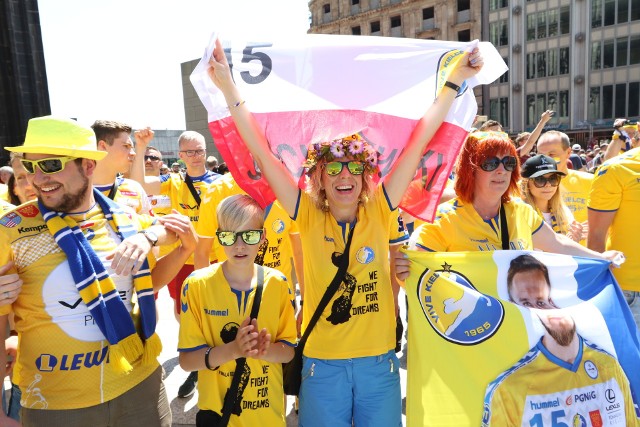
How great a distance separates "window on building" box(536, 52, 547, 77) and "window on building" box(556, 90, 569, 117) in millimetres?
2037

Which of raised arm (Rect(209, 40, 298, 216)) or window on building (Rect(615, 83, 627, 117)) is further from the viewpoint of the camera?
window on building (Rect(615, 83, 627, 117))

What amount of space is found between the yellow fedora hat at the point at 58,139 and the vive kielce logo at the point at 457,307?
1813mm

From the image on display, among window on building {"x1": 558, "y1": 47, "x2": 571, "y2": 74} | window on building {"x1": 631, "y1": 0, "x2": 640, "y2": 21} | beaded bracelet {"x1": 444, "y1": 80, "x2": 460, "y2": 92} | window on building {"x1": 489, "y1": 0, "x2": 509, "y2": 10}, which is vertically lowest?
beaded bracelet {"x1": 444, "y1": 80, "x2": 460, "y2": 92}

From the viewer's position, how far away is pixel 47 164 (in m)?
1.94

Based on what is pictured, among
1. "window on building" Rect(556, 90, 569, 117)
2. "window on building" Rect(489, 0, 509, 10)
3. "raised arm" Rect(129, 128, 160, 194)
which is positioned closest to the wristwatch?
"raised arm" Rect(129, 128, 160, 194)

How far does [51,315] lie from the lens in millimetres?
1965

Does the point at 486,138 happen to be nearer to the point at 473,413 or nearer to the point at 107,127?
the point at 473,413

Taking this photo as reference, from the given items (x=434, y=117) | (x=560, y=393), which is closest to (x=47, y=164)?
(x=434, y=117)

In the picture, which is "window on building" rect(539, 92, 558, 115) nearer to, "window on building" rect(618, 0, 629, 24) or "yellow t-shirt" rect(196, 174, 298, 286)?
"window on building" rect(618, 0, 629, 24)

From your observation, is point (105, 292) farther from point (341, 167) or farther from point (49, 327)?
point (341, 167)

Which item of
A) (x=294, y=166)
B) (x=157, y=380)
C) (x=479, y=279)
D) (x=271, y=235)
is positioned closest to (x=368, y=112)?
(x=294, y=166)

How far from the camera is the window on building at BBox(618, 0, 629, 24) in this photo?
99.6 ft

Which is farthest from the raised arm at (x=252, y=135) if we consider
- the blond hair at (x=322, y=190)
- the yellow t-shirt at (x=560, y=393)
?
the yellow t-shirt at (x=560, y=393)

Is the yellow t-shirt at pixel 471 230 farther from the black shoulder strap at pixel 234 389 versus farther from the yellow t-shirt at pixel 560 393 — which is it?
the black shoulder strap at pixel 234 389
